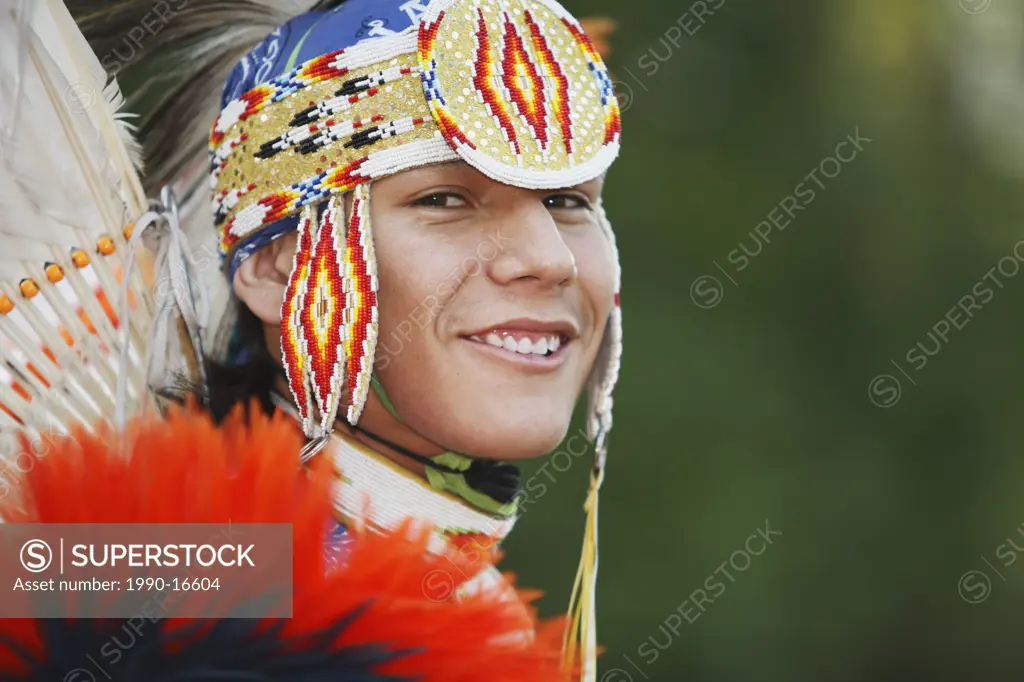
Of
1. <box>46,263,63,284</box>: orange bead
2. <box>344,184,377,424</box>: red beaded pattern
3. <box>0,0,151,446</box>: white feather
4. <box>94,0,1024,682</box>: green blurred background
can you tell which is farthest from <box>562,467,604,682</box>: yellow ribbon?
<box>94,0,1024,682</box>: green blurred background

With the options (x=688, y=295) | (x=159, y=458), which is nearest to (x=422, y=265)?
(x=159, y=458)

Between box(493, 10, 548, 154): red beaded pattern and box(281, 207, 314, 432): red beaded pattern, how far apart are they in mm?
421

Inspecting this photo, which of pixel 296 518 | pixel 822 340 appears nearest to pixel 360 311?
pixel 296 518

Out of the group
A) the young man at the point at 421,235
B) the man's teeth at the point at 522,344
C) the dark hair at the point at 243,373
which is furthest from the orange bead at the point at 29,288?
the man's teeth at the point at 522,344

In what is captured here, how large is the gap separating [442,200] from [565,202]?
0.27 m

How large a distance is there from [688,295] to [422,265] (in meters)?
4.19

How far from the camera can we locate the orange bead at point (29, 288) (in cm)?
209

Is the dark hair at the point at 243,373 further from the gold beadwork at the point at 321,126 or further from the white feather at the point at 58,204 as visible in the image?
the gold beadwork at the point at 321,126

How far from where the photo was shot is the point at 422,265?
6.79ft

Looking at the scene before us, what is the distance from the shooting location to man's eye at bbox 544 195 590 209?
224 cm

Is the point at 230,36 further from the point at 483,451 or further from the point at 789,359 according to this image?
the point at 789,359

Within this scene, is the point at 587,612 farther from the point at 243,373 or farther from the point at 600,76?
the point at 600,76

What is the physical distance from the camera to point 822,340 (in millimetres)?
6293

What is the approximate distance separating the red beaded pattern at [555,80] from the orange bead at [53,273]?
0.93 meters
